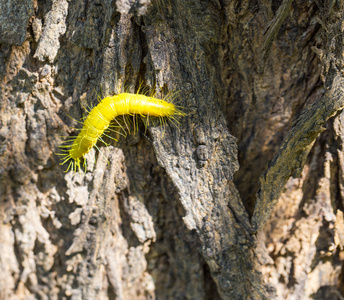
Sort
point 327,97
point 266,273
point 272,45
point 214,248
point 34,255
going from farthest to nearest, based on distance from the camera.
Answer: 1. point 34,255
2. point 266,273
3. point 214,248
4. point 272,45
5. point 327,97

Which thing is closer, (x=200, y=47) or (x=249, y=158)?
(x=200, y=47)

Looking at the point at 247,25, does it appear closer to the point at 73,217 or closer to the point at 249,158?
the point at 249,158

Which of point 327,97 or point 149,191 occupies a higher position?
point 327,97

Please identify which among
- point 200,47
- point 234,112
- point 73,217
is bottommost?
point 73,217

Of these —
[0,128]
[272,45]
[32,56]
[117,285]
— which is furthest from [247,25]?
[117,285]
